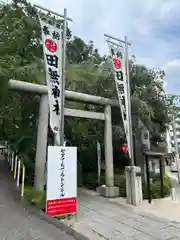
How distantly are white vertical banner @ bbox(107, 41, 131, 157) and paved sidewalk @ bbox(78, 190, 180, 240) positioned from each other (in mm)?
3264

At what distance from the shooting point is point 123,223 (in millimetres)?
6477

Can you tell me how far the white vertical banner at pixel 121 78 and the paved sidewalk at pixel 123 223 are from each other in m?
3.26

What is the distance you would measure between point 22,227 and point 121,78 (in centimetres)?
681

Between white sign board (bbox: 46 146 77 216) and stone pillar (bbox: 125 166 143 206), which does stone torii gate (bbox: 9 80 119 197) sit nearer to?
stone pillar (bbox: 125 166 143 206)

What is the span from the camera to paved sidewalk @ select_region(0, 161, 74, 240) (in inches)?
194

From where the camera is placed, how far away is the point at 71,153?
6.62 metres

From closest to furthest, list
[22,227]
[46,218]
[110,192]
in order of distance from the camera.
→ [22,227] < [46,218] < [110,192]

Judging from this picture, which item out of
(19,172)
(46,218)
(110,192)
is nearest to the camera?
(46,218)

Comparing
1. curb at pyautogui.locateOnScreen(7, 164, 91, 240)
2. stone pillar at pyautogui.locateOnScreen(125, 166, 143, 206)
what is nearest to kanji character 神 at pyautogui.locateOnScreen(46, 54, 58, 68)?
curb at pyautogui.locateOnScreen(7, 164, 91, 240)

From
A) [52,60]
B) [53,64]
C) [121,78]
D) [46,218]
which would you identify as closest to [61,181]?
[46,218]

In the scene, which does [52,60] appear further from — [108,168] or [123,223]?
[108,168]

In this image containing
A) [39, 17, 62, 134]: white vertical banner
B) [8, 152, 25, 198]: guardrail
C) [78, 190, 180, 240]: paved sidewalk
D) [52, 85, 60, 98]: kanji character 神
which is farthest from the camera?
[8, 152, 25, 198]: guardrail

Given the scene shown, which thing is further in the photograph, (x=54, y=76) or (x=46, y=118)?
(x=46, y=118)

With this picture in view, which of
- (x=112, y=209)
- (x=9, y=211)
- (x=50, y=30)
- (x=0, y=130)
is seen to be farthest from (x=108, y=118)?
(x=0, y=130)
